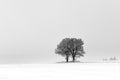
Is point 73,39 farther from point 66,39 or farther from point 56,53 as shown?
point 56,53

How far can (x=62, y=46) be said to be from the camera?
6284 cm

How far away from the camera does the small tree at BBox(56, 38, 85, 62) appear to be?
61906 mm

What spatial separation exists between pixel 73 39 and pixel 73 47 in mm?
2885

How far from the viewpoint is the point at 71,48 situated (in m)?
62.2
